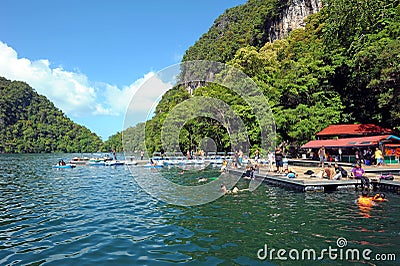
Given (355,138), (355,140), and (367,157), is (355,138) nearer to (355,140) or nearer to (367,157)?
(355,140)

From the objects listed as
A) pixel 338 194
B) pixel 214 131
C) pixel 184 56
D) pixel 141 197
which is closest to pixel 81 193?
pixel 141 197

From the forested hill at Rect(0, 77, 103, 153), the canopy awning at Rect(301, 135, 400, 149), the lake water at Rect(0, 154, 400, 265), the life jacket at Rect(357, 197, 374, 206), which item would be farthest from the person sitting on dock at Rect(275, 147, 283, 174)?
the forested hill at Rect(0, 77, 103, 153)

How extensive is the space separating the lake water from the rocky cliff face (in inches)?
2592

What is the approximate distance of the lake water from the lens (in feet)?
29.9

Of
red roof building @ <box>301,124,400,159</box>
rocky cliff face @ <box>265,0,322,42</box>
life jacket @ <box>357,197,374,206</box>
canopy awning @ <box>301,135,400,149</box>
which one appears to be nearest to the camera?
life jacket @ <box>357,197,374,206</box>

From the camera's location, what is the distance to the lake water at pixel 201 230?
9109mm

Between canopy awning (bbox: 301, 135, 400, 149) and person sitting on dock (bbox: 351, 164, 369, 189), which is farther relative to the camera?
canopy awning (bbox: 301, 135, 400, 149)

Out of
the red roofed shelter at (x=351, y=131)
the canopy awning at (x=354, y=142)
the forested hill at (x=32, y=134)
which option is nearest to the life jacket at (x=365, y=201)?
the canopy awning at (x=354, y=142)

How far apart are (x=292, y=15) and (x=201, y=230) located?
75601 millimetres

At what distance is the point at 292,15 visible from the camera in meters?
75.7

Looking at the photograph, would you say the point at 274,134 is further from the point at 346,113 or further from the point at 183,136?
the point at 183,136

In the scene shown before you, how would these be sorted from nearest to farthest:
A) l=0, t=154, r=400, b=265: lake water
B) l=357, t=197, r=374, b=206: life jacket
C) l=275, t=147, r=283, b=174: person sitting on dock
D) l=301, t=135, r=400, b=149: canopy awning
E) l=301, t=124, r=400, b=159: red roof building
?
l=0, t=154, r=400, b=265: lake water
l=357, t=197, r=374, b=206: life jacket
l=275, t=147, r=283, b=174: person sitting on dock
l=301, t=135, r=400, b=149: canopy awning
l=301, t=124, r=400, b=159: red roof building

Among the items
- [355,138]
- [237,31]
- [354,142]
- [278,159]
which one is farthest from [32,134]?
[354,142]

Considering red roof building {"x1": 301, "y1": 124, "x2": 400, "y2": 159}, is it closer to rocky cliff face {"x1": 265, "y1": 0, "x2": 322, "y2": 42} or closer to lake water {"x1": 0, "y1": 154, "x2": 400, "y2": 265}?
lake water {"x1": 0, "y1": 154, "x2": 400, "y2": 265}
